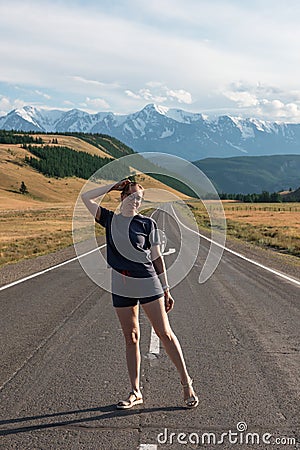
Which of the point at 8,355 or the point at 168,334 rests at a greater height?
the point at 168,334

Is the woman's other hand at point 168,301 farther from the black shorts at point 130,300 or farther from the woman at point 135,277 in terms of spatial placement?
the black shorts at point 130,300

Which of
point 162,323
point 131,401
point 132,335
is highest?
point 162,323

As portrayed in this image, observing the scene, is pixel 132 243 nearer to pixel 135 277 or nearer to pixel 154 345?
pixel 135 277

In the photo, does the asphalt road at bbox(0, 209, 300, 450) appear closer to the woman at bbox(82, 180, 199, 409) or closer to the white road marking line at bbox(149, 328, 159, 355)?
the white road marking line at bbox(149, 328, 159, 355)

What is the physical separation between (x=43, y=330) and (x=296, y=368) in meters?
3.79

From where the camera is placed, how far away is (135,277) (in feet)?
16.4

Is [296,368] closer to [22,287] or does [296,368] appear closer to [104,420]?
[104,420]

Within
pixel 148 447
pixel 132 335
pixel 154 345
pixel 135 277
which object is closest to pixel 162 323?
pixel 132 335

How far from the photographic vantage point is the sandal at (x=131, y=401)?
197 inches

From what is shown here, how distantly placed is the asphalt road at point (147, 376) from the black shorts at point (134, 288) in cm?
A: 102

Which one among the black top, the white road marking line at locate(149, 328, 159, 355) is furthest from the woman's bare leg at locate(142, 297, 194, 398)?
the white road marking line at locate(149, 328, 159, 355)

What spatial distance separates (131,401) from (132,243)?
1.50 meters

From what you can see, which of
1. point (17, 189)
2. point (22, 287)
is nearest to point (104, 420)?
Answer: point (22, 287)

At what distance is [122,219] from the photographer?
5.11 m
